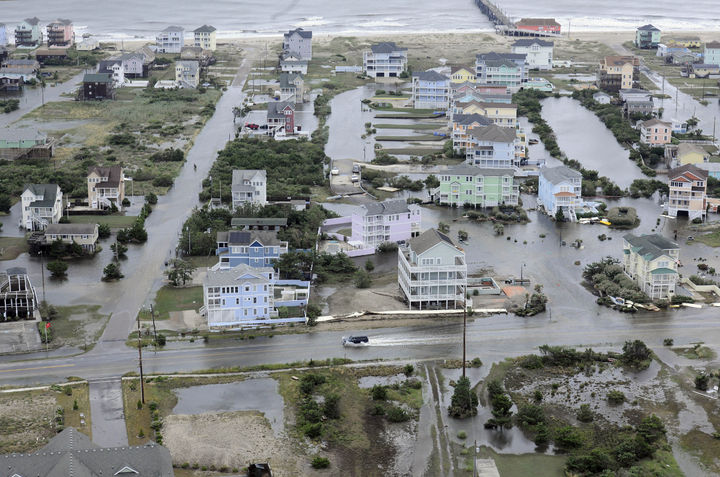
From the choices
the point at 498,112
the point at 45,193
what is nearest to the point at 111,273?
the point at 45,193

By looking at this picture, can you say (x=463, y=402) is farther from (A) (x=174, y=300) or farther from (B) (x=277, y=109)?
(B) (x=277, y=109)

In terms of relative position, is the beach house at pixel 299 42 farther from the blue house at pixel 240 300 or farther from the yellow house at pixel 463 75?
the blue house at pixel 240 300

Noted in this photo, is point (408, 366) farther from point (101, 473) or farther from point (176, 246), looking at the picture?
point (176, 246)

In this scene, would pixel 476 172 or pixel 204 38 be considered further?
pixel 204 38

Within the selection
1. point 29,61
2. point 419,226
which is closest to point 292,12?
point 29,61

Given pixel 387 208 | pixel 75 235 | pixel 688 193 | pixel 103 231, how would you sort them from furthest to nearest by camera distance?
1. pixel 688 193
2. pixel 103 231
3. pixel 387 208
4. pixel 75 235

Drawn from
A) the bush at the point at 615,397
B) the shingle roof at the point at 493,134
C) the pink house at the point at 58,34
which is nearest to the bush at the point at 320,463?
the bush at the point at 615,397

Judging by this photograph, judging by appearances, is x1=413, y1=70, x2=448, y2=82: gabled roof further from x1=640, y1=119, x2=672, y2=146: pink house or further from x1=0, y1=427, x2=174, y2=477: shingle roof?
x1=0, y1=427, x2=174, y2=477: shingle roof

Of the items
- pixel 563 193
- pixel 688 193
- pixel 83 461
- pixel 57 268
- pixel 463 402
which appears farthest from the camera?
pixel 563 193
